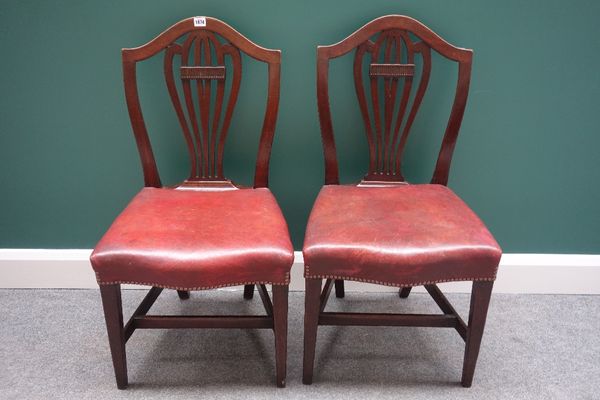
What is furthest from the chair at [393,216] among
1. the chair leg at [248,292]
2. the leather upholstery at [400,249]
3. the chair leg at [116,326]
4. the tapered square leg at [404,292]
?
the chair leg at [116,326]

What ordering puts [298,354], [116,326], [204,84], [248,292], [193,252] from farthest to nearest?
1. [248,292]
2. [298,354]
3. [204,84]
4. [116,326]
5. [193,252]

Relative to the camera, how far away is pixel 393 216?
1632 millimetres

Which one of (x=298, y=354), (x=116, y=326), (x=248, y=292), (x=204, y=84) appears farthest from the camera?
(x=248, y=292)

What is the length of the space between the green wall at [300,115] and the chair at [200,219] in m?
0.16

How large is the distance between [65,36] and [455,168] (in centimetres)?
149

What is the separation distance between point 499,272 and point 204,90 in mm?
1374

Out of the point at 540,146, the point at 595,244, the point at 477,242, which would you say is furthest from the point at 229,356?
the point at 595,244

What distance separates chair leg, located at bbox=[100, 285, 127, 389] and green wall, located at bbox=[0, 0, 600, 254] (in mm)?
620

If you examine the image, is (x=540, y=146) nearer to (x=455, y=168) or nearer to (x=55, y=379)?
(x=455, y=168)

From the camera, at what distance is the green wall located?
6.08 feet

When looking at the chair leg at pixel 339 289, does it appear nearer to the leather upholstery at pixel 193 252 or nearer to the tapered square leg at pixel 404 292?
the tapered square leg at pixel 404 292

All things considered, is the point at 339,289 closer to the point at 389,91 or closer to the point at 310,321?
the point at 310,321

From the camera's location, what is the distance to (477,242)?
1.51 m

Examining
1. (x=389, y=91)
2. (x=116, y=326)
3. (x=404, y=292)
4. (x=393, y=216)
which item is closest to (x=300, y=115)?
(x=389, y=91)
